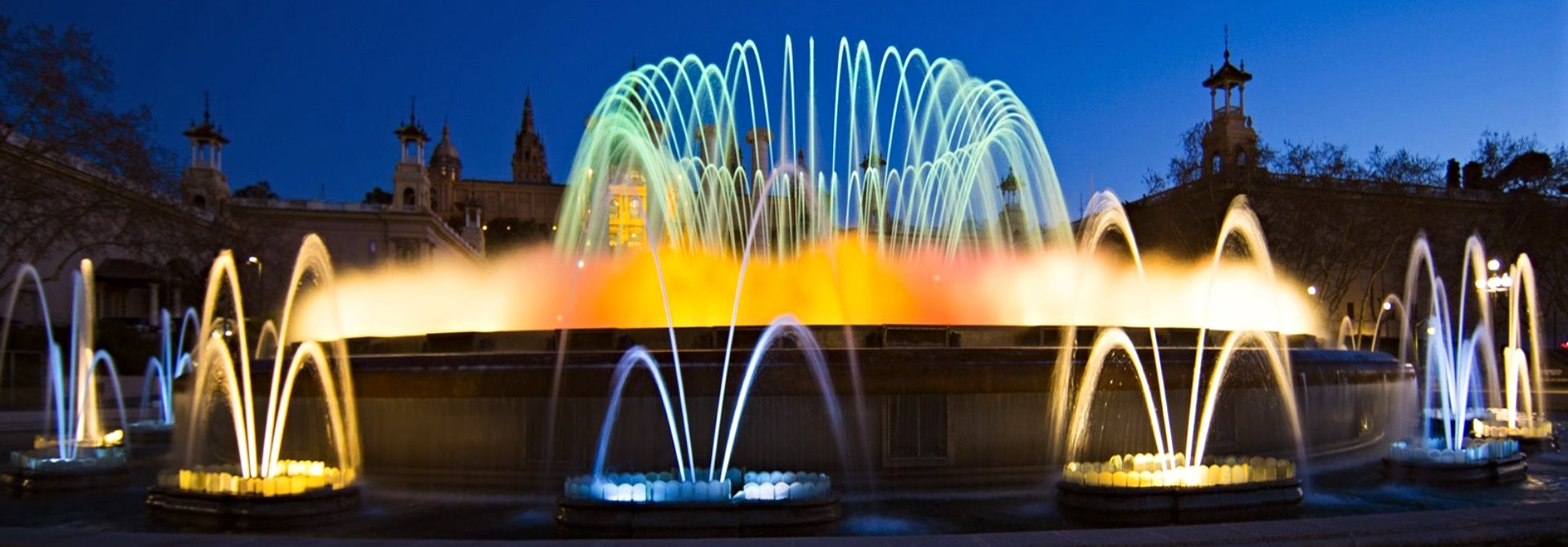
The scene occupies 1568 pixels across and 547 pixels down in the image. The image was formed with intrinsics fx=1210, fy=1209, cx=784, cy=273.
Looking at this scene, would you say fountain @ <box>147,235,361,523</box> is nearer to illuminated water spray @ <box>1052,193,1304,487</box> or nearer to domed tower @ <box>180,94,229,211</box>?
illuminated water spray @ <box>1052,193,1304,487</box>

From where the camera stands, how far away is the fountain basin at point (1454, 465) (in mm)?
10586

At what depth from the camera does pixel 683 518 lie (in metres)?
7.78

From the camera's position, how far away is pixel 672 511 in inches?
308

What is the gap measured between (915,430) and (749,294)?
711 cm

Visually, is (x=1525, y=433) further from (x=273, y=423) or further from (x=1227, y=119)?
(x=1227, y=119)

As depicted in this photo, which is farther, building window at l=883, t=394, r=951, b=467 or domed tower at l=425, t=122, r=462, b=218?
domed tower at l=425, t=122, r=462, b=218

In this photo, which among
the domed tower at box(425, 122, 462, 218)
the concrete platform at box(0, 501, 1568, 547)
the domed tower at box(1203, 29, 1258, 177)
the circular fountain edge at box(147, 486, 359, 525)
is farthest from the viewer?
the domed tower at box(425, 122, 462, 218)

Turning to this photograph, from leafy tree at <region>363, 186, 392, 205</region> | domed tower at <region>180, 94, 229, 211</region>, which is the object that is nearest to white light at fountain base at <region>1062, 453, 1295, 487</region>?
domed tower at <region>180, 94, 229, 211</region>

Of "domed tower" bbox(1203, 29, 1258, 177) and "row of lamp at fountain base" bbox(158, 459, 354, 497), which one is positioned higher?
"domed tower" bbox(1203, 29, 1258, 177)

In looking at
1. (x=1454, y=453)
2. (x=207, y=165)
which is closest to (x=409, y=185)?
(x=207, y=165)

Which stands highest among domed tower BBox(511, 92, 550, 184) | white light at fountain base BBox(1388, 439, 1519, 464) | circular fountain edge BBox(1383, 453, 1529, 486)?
domed tower BBox(511, 92, 550, 184)

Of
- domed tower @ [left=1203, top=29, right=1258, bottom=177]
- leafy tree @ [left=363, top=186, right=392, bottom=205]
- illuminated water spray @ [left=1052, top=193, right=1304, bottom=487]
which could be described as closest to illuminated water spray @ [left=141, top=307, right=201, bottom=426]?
illuminated water spray @ [left=1052, top=193, right=1304, bottom=487]

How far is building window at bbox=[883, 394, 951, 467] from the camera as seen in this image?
997cm

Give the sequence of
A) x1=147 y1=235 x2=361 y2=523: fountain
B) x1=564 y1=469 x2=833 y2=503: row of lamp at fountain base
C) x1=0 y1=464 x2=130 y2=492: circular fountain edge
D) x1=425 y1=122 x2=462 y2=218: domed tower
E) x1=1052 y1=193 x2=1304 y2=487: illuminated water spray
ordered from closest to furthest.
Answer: x1=564 y1=469 x2=833 y2=503: row of lamp at fountain base → x1=147 y1=235 x2=361 y2=523: fountain → x1=1052 y1=193 x2=1304 y2=487: illuminated water spray → x1=0 y1=464 x2=130 y2=492: circular fountain edge → x1=425 y1=122 x2=462 y2=218: domed tower
